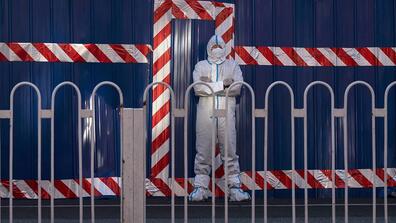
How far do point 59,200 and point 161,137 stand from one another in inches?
57.1

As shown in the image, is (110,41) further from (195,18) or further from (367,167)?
(367,167)

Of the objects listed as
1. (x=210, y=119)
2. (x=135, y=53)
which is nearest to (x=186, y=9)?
(x=135, y=53)

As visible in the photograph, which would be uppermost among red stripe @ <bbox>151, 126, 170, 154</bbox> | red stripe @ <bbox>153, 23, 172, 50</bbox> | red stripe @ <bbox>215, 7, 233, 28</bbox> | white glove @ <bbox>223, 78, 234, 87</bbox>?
red stripe @ <bbox>215, 7, 233, 28</bbox>

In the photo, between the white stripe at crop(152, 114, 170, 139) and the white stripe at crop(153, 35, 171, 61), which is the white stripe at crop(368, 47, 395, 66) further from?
the white stripe at crop(152, 114, 170, 139)

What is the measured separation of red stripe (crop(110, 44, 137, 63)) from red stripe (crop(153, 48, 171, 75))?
0.26 metres

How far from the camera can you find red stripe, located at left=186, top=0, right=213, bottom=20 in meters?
11.0

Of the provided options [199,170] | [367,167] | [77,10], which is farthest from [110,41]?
[367,167]

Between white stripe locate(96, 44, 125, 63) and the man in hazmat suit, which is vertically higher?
white stripe locate(96, 44, 125, 63)

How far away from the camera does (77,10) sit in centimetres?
1076

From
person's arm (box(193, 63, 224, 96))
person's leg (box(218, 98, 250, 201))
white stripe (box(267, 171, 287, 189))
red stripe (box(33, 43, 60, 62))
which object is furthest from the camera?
white stripe (box(267, 171, 287, 189))

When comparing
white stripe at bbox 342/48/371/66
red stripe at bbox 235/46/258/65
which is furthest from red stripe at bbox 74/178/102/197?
white stripe at bbox 342/48/371/66

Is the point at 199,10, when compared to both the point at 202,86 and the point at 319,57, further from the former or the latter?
the point at 319,57

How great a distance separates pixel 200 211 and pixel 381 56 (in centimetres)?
318

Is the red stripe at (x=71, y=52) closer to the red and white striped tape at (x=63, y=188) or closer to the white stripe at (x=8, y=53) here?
the white stripe at (x=8, y=53)
